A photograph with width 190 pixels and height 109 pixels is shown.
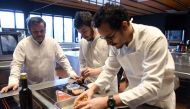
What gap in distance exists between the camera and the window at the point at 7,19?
641cm

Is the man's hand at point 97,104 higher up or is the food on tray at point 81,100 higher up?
the man's hand at point 97,104

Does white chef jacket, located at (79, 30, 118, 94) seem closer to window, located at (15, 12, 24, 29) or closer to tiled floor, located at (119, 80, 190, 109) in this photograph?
tiled floor, located at (119, 80, 190, 109)

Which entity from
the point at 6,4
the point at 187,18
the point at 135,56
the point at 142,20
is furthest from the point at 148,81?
the point at 142,20

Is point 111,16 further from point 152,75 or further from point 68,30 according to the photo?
point 68,30

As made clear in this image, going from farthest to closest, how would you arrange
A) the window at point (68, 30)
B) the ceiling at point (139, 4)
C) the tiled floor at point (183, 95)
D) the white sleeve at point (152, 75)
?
the window at point (68, 30) < the ceiling at point (139, 4) < the tiled floor at point (183, 95) < the white sleeve at point (152, 75)

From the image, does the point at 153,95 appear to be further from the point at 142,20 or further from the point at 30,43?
the point at 142,20

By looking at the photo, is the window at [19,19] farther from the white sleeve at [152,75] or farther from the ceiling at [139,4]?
the white sleeve at [152,75]

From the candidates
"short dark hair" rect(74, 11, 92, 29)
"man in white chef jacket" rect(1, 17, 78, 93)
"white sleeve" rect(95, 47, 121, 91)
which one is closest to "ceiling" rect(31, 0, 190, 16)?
"man in white chef jacket" rect(1, 17, 78, 93)

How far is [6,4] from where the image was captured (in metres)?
6.37

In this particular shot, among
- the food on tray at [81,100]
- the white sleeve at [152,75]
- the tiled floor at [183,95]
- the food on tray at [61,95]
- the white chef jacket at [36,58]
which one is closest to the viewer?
the white sleeve at [152,75]

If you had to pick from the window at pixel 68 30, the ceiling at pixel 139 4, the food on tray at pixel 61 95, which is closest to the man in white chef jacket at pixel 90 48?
the food on tray at pixel 61 95

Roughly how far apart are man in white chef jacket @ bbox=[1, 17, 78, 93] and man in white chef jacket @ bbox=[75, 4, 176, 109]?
852 mm

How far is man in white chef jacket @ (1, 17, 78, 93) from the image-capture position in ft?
5.95

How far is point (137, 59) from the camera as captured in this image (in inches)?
40.9
